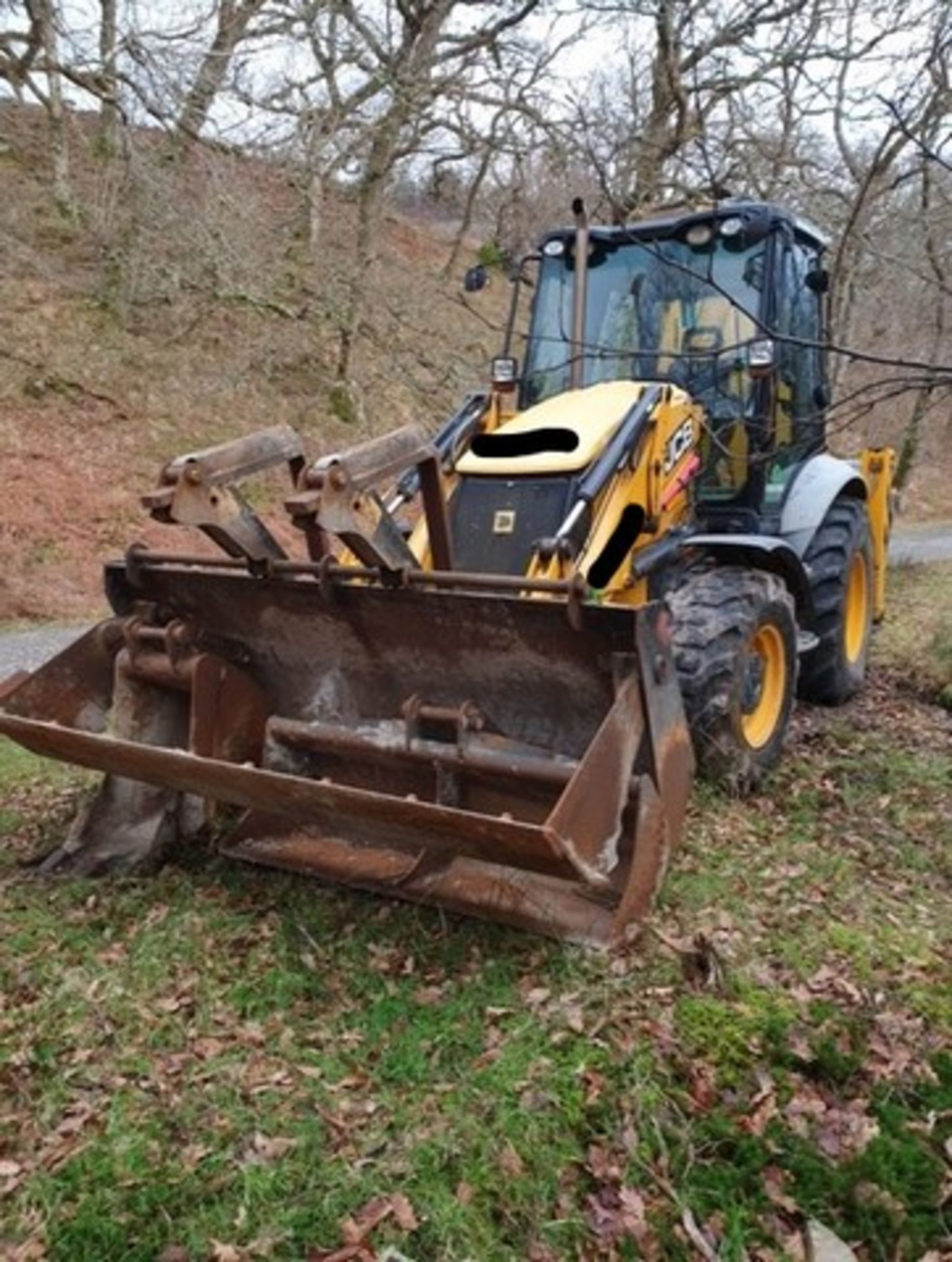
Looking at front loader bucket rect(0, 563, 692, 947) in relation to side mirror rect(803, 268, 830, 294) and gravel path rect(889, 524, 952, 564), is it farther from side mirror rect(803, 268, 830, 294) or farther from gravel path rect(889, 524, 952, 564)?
gravel path rect(889, 524, 952, 564)

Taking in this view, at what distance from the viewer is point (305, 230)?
17.6 m

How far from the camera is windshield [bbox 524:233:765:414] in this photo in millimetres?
5570

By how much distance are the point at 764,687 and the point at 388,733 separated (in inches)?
74.0

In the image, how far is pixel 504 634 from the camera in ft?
12.5

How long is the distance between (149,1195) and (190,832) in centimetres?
182

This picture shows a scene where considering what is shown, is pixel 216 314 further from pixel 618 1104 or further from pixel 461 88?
pixel 618 1104

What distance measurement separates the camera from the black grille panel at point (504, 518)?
462 cm

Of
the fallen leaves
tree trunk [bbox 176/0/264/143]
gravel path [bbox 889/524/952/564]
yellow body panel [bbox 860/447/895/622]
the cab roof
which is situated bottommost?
gravel path [bbox 889/524/952/564]

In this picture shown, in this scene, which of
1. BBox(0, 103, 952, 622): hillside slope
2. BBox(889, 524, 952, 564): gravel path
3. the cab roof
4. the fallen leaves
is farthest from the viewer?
BBox(889, 524, 952, 564): gravel path

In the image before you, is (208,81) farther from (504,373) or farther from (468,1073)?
(468,1073)

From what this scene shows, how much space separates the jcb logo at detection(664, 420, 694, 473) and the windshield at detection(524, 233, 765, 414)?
0.47 metres

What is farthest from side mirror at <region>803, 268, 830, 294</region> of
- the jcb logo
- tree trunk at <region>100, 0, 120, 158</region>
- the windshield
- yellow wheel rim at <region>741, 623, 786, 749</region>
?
tree trunk at <region>100, 0, 120, 158</region>

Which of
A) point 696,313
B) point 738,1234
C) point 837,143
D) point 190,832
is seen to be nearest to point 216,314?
point 837,143

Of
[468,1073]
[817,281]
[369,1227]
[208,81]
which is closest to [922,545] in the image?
[817,281]
